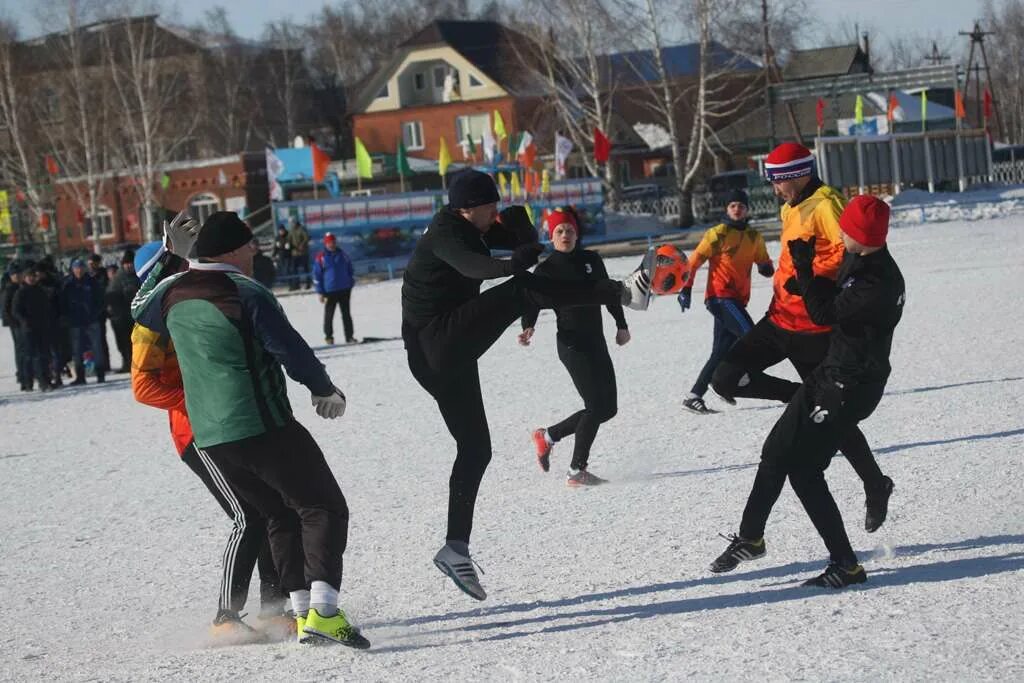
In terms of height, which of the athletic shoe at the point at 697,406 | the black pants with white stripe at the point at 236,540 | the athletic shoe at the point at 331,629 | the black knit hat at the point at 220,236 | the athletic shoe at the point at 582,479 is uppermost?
the black knit hat at the point at 220,236

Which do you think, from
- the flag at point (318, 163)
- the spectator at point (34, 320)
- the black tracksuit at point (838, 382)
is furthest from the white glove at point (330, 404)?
the flag at point (318, 163)

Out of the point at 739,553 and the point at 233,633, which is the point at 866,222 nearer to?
the point at 739,553

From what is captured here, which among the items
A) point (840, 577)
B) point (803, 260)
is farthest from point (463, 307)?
point (840, 577)

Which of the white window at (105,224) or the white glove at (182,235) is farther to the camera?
the white window at (105,224)

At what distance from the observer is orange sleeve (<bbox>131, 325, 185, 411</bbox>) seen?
5422 mm

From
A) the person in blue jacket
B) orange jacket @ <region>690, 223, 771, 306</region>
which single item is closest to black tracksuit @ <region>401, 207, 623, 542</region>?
orange jacket @ <region>690, 223, 771, 306</region>

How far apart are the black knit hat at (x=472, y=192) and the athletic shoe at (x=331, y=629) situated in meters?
1.69

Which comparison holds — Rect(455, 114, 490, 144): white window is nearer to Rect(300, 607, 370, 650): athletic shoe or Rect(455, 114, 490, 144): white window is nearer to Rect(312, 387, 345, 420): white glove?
Rect(312, 387, 345, 420): white glove

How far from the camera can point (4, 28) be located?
4947 centimetres

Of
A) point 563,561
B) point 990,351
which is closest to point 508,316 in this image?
point 563,561

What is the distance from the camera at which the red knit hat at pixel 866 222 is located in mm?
5227

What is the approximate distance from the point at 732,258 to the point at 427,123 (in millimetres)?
54410

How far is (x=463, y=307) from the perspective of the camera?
5531mm

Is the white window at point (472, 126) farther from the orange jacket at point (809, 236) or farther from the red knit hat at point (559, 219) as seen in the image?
the orange jacket at point (809, 236)
